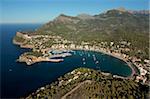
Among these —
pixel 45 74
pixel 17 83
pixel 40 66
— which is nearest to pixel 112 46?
pixel 40 66

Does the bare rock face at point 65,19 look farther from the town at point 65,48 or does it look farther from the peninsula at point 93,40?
the town at point 65,48

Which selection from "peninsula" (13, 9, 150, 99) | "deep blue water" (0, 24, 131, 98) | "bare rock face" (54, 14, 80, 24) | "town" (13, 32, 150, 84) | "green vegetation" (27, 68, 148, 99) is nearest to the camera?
"green vegetation" (27, 68, 148, 99)

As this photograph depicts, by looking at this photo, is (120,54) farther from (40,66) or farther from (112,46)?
(40,66)

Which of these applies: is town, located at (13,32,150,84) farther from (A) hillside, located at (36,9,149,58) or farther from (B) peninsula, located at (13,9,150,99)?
(A) hillside, located at (36,9,149,58)

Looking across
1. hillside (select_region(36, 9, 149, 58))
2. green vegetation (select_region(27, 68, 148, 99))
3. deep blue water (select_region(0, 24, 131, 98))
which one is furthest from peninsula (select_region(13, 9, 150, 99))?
deep blue water (select_region(0, 24, 131, 98))

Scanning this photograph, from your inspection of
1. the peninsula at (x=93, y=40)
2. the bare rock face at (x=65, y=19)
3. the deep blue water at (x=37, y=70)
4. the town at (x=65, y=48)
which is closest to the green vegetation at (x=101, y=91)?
the peninsula at (x=93, y=40)

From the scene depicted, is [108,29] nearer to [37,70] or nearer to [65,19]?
[65,19]

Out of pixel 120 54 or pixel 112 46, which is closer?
pixel 120 54
